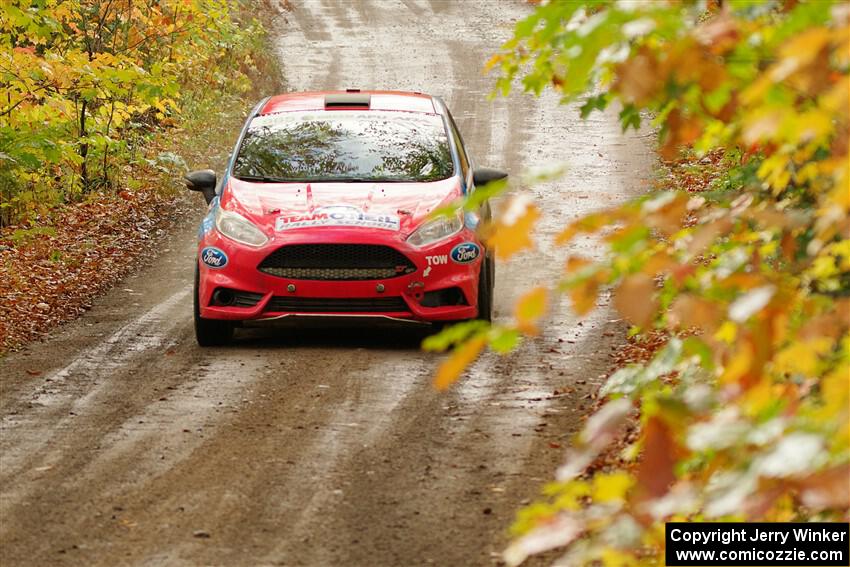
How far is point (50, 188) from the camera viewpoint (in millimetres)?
17062

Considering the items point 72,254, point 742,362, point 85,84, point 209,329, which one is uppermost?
point 742,362

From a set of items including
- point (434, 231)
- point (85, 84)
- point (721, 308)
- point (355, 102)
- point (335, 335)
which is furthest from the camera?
point (85, 84)

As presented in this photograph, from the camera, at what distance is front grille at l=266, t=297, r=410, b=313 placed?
970 centimetres

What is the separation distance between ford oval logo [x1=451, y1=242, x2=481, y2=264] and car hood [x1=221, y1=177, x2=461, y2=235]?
36 centimetres

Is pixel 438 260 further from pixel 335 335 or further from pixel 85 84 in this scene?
pixel 85 84

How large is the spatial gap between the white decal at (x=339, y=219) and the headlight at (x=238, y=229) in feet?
0.56

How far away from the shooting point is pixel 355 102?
38.0ft

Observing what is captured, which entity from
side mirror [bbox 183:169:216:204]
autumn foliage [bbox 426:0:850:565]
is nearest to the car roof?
side mirror [bbox 183:169:216:204]

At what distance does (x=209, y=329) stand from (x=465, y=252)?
83.0 inches

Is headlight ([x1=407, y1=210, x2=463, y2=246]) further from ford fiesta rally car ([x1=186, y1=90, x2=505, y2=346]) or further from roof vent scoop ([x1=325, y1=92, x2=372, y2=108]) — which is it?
roof vent scoop ([x1=325, y1=92, x2=372, y2=108])

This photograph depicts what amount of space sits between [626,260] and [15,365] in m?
7.62

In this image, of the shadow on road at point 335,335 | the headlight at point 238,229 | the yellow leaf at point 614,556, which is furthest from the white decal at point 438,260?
the yellow leaf at point 614,556

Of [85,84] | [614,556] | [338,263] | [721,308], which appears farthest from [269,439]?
A: [85,84]

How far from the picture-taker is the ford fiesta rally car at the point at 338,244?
380 inches
